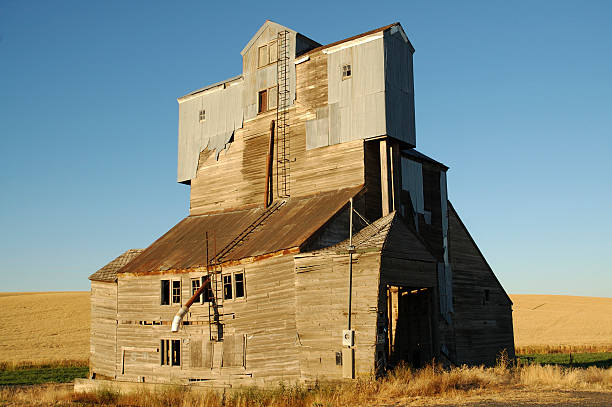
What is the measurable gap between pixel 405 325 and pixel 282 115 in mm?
11933

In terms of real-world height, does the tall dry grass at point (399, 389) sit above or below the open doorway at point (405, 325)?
below

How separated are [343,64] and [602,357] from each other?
102 ft

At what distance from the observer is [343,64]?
93.7 feet

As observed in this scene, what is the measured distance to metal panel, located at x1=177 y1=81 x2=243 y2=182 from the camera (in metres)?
33.3

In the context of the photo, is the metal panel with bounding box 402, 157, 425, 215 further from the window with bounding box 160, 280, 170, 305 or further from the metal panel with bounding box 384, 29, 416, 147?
the window with bounding box 160, 280, 170, 305

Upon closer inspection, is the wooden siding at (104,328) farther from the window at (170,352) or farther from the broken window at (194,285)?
the broken window at (194,285)

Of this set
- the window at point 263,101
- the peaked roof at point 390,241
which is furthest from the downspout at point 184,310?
the window at point 263,101

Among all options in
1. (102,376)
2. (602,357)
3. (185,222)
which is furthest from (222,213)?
(602,357)

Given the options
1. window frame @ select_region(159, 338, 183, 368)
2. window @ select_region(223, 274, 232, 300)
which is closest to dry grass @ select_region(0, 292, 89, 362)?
window frame @ select_region(159, 338, 183, 368)

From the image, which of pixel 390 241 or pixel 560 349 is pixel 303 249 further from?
pixel 560 349

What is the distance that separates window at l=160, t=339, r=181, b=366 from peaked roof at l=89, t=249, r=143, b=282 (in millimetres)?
5618

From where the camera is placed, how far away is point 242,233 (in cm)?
2792

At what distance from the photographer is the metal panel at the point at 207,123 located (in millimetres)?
33281

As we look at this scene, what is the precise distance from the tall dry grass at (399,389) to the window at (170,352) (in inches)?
83.7
